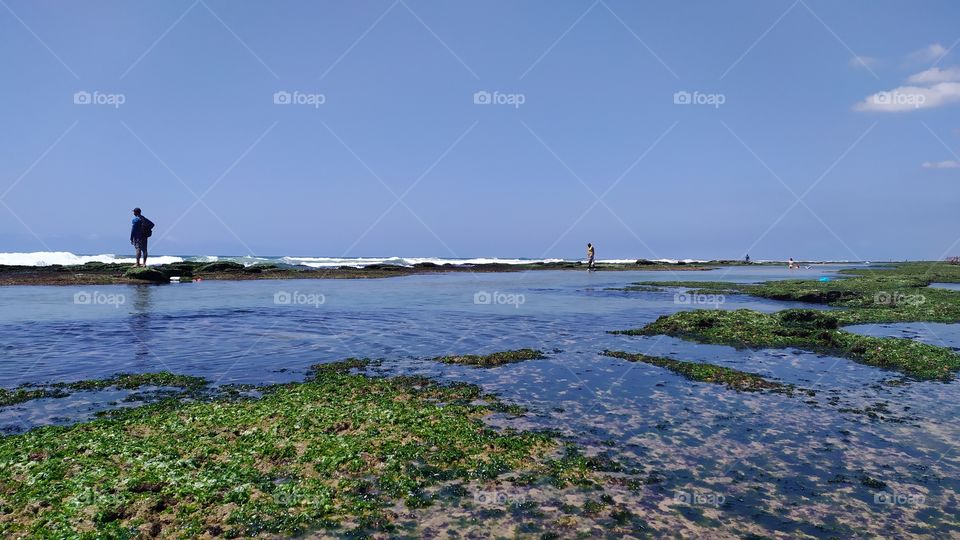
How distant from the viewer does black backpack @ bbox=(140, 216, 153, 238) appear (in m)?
43.6

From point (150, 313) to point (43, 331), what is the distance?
6.42 metres

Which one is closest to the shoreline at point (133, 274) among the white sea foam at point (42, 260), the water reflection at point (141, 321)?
the water reflection at point (141, 321)

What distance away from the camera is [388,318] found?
98.7 feet

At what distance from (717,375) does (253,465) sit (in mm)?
13592

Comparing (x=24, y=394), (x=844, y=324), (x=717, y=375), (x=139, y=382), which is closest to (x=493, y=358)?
(x=717, y=375)

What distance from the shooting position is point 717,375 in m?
16.5

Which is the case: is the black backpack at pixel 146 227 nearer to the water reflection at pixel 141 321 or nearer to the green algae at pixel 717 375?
the water reflection at pixel 141 321

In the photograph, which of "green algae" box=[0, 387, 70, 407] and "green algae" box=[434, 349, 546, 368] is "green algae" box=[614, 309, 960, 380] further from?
"green algae" box=[0, 387, 70, 407]

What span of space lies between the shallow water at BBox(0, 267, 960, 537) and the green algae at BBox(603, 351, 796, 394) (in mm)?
666

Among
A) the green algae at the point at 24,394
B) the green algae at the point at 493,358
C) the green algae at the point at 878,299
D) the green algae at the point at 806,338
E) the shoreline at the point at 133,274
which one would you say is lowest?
Result: the green algae at the point at 24,394

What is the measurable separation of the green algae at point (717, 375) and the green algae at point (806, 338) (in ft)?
16.8

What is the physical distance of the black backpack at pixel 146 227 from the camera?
1716 inches

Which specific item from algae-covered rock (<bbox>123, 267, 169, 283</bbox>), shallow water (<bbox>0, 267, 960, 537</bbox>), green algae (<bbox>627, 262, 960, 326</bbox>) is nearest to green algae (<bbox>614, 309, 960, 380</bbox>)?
shallow water (<bbox>0, 267, 960, 537</bbox>)

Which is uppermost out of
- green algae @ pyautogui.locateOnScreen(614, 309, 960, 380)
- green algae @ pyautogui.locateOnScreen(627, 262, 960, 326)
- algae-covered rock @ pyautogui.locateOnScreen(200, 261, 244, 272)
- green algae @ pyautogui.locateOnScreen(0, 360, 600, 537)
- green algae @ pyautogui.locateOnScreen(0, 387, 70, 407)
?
algae-covered rock @ pyautogui.locateOnScreen(200, 261, 244, 272)
